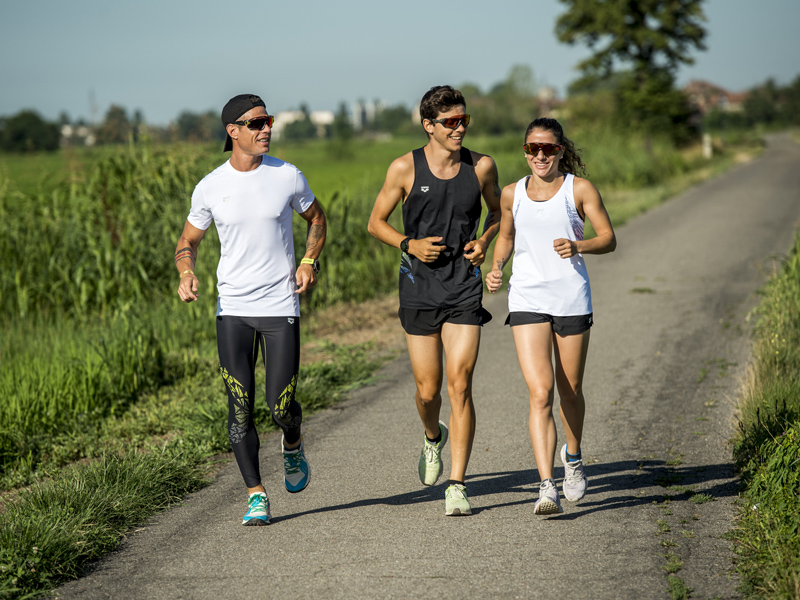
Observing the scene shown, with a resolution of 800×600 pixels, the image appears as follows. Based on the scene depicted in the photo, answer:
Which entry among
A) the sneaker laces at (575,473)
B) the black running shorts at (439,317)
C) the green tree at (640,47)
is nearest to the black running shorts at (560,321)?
the black running shorts at (439,317)

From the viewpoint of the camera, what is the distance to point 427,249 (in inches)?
168

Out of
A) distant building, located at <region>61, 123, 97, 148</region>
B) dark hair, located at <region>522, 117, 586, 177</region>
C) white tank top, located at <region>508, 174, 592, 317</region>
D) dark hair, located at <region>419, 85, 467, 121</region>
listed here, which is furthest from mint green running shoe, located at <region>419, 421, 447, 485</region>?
distant building, located at <region>61, 123, 97, 148</region>

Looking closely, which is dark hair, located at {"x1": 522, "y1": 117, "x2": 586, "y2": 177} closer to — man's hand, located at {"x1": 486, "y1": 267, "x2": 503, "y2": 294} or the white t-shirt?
man's hand, located at {"x1": 486, "y1": 267, "x2": 503, "y2": 294}

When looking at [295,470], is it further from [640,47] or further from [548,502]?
[640,47]

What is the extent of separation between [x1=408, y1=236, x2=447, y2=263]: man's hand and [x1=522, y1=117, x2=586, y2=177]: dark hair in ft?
2.32

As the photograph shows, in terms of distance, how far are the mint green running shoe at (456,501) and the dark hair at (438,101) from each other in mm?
1928

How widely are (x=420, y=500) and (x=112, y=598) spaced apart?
5.68ft

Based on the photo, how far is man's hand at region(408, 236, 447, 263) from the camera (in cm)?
426

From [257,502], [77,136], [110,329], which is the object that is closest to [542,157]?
[257,502]

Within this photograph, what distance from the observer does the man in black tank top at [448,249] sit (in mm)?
4340

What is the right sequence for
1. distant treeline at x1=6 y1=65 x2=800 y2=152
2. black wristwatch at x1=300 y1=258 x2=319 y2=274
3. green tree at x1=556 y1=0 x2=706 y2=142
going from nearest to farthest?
black wristwatch at x1=300 y1=258 x2=319 y2=274
distant treeline at x1=6 y1=65 x2=800 y2=152
green tree at x1=556 y1=0 x2=706 y2=142

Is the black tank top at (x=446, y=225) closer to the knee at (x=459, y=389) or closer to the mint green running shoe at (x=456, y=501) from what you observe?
the knee at (x=459, y=389)

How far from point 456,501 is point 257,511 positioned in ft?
3.37

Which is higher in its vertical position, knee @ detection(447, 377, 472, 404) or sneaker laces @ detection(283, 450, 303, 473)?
knee @ detection(447, 377, 472, 404)
